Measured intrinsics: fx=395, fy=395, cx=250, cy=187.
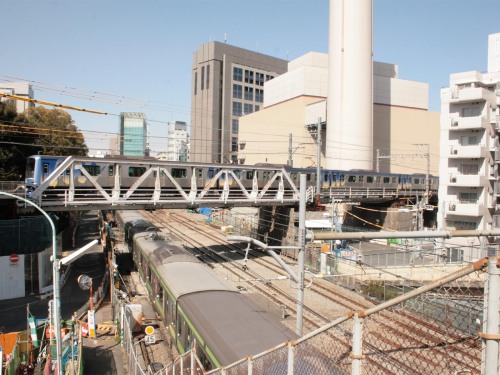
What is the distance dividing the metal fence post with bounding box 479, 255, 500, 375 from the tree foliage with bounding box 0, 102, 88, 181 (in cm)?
2865

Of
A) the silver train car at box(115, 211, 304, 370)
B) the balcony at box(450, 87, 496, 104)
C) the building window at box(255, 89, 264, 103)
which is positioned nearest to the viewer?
the silver train car at box(115, 211, 304, 370)

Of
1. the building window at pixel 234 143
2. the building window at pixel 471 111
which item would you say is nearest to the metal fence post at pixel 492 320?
the building window at pixel 471 111

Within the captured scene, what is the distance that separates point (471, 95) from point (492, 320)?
3487 cm

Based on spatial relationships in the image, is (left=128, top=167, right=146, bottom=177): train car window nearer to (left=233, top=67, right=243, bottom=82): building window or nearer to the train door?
the train door

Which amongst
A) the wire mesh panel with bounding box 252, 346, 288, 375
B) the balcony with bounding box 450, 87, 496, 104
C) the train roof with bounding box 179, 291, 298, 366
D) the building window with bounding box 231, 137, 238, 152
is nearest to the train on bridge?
the balcony with bounding box 450, 87, 496, 104

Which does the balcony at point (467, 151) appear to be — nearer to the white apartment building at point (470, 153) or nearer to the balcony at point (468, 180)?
the white apartment building at point (470, 153)

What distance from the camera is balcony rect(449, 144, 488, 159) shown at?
32781 mm

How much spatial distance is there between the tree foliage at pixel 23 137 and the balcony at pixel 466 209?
30940 millimetres

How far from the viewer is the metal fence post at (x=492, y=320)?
3.08 meters

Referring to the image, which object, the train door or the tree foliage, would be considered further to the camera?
the train door

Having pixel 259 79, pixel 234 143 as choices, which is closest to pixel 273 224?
pixel 234 143

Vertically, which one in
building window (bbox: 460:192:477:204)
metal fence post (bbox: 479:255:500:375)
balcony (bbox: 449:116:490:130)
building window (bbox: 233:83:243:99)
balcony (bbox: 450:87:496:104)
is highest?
building window (bbox: 233:83:243:99)

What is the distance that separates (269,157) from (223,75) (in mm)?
31876

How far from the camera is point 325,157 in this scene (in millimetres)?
55625
